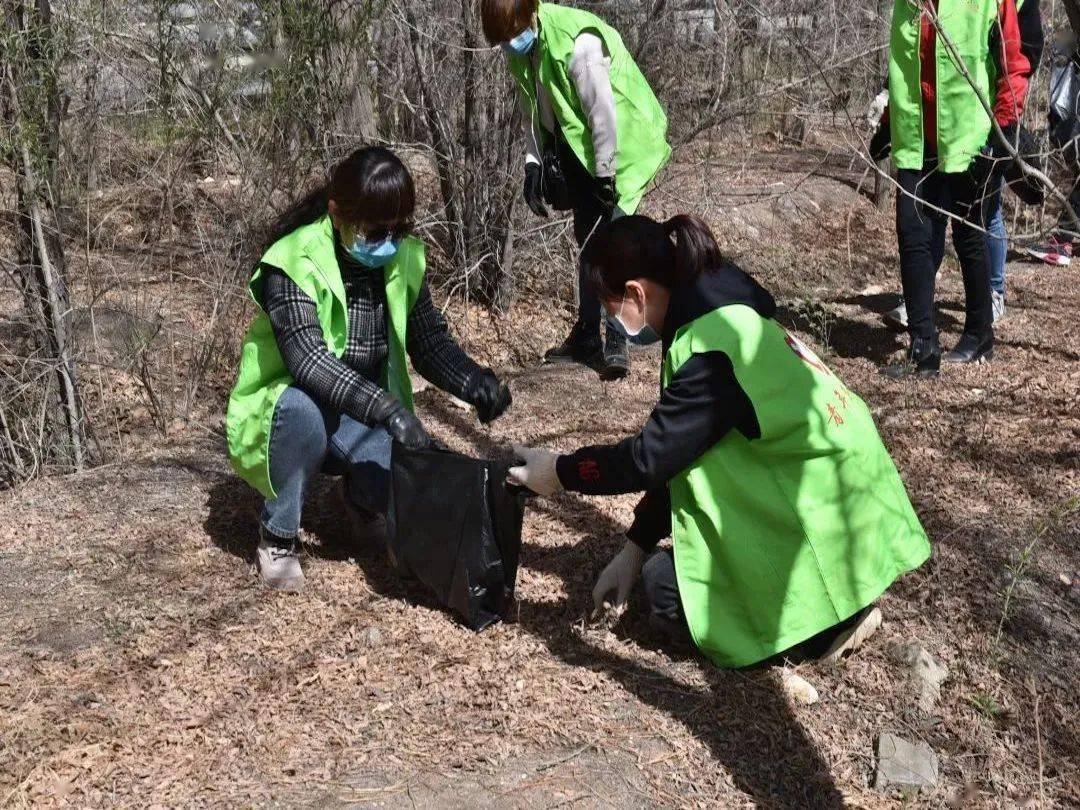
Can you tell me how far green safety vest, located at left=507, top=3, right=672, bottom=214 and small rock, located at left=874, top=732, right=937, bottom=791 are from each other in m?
2.65

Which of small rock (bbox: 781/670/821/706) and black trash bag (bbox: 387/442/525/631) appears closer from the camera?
small rock (bbox: 781/670/821/706)

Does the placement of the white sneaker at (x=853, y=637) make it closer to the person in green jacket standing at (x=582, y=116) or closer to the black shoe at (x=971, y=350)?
the person in green jacket standing at (x=582, y=116)

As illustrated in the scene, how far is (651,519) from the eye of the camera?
9.59 feet

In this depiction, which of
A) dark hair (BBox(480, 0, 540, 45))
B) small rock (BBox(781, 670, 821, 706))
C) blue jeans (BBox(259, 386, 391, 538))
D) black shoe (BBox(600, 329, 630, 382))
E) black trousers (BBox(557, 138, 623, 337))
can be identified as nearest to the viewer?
small rock (BBox(781, 670, 821, 706))

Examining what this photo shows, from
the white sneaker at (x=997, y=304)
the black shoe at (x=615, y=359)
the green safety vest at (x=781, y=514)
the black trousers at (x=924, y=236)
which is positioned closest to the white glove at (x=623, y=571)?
the green safety vest at (x=781, y=514)

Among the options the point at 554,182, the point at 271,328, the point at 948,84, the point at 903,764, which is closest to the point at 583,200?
the point at 554,182

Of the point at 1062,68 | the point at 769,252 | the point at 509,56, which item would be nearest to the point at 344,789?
the point at 509,56

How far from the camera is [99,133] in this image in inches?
180

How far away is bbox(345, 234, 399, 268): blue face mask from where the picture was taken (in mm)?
3027

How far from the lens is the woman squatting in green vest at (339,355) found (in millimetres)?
2967

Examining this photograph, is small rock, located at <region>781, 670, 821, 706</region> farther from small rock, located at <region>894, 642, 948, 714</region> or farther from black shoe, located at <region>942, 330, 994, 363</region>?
black shoe, located at <region>942, 330, 994, 363</region>

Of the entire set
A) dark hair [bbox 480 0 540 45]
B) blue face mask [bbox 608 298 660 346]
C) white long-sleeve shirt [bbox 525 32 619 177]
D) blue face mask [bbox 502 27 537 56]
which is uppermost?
dark hair [bbox 480 0 540 45]

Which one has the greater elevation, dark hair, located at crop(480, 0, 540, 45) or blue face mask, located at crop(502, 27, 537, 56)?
dark hair, located at crop(480, 0, 540, 45)

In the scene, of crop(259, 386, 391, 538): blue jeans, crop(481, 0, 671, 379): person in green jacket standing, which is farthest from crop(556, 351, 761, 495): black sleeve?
crop(481, 0, 671, 379): person in green jacket standing
